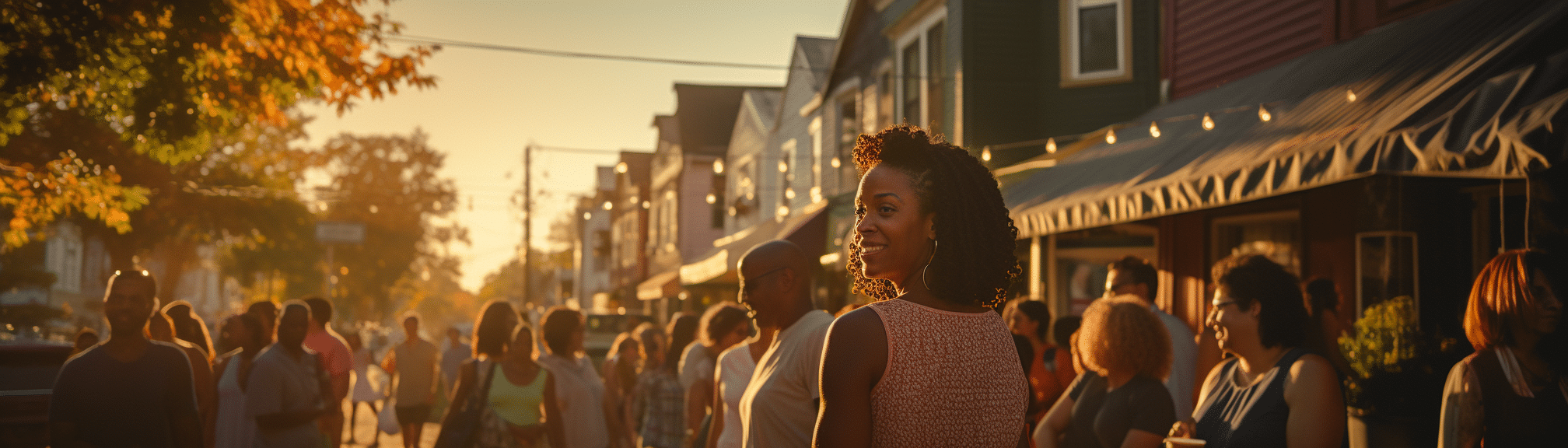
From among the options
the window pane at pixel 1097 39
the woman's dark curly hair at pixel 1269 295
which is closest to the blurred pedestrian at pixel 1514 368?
the woman's dark curly hair at pixel 1269 295

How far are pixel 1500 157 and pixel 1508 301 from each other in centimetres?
157

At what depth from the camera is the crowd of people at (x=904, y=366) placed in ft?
7.77

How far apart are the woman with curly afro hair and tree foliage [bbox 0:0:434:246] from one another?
6.55 m

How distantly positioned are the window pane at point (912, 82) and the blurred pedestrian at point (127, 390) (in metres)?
13.2

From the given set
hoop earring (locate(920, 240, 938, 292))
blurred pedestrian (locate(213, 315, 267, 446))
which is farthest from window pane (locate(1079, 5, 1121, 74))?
hoop earring (locate(920, 240, 938, 292))

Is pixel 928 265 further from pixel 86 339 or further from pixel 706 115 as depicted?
pixel 706 115

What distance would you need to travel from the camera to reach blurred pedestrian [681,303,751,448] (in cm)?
649

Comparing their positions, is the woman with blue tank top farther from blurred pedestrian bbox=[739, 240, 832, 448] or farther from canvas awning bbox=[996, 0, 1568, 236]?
canvas awning bbox=[996, 0, 1568, 236]

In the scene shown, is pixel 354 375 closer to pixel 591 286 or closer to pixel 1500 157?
pixel 1500 157

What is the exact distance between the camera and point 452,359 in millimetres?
13391

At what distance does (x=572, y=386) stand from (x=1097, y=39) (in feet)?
32.6

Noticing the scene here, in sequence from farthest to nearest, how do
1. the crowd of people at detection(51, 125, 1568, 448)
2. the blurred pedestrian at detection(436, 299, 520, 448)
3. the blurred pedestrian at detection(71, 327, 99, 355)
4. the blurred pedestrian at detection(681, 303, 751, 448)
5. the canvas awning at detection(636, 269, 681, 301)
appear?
the canvas awning at detection(636, 269, 681, 301) < the blurred pedestrian at detection(71, 327, 99, 355) < the blurred pedestrian at detection(681, 303, 751, 448) < the blurred pedestrian at detection(436, 299, 520, 448) < the crowd of people at detection(51, 125, 1568, 448)

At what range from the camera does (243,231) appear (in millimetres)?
30594

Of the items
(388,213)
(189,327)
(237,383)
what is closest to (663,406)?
(237,383)
